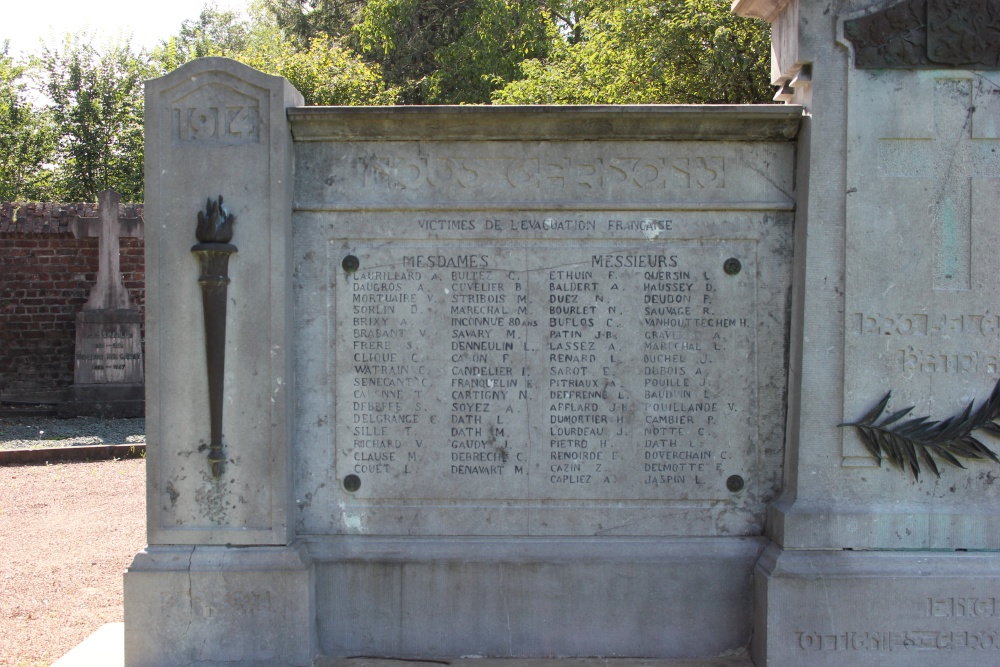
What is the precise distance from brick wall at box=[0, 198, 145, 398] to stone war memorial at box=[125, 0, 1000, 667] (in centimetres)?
1029

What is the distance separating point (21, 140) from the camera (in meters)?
20.7

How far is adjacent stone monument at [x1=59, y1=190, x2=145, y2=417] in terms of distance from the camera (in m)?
12.8

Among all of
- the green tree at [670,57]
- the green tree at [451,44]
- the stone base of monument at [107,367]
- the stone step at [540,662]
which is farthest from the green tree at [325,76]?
the stone step at [540,662]

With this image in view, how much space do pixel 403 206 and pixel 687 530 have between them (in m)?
2.00

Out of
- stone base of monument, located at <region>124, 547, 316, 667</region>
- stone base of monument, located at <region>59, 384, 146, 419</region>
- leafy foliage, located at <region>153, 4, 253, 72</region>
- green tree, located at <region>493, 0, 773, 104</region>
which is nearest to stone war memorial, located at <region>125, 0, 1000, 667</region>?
stone base of monument, located at <region>124, 547, 316, 667</region>

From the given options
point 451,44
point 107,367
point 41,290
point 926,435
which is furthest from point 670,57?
point 451,44

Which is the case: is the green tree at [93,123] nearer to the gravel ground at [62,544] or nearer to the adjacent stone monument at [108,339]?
the adjacent stone monument at [108,339]

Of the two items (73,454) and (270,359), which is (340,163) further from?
(73,454)

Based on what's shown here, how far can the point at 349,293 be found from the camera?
4.22 metres

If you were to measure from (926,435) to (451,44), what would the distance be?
19112 mm

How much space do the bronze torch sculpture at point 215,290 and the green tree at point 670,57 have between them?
8.50m

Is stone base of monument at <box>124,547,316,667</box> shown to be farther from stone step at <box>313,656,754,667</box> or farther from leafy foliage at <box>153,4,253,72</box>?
leafy foliage at <box>153,4,253,72</box>

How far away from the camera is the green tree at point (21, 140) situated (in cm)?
2048

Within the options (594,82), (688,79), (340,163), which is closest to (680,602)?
(340,163)
